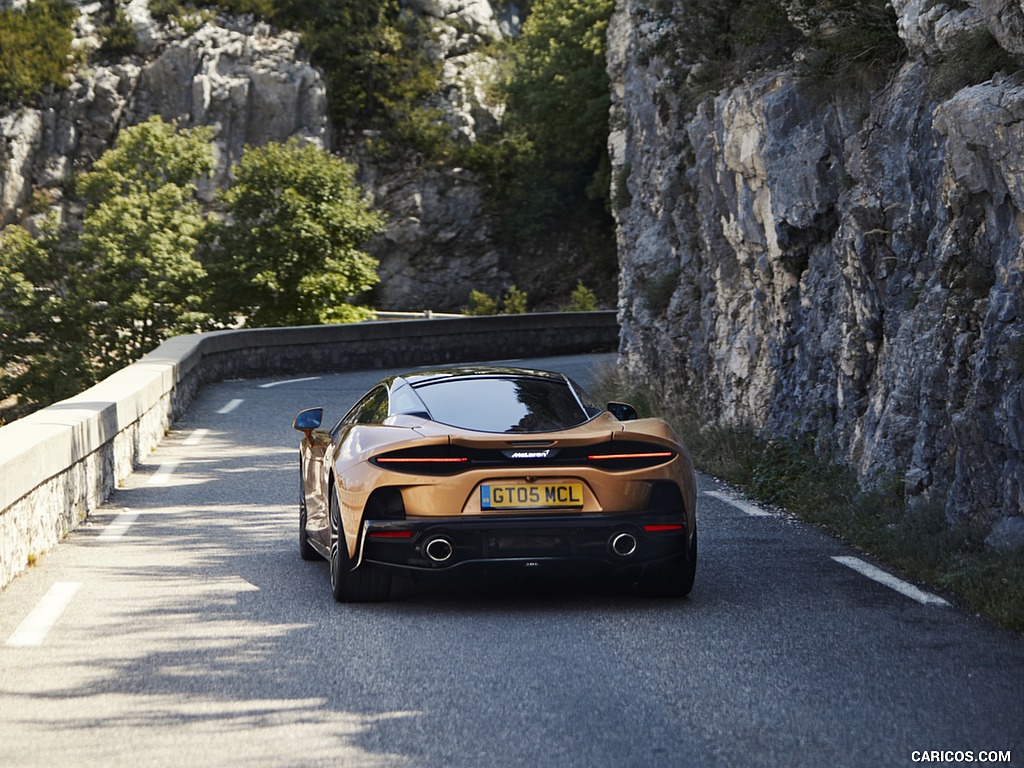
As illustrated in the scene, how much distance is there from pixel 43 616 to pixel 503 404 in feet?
8.61

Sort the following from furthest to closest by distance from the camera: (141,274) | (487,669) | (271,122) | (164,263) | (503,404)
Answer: (271,122)
(141,274)
(164,263)
(503,404)
(487,669)

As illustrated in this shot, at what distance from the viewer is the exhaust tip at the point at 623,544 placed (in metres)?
6.96

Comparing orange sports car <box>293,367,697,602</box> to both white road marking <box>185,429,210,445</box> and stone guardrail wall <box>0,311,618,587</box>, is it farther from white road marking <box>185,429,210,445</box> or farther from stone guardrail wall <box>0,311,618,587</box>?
white road marking <box>185,429,210,445</box>

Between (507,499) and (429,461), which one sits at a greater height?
(429,461)

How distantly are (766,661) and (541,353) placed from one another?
29668 mm

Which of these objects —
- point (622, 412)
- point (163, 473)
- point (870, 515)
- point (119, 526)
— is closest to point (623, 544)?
point (622, 412)

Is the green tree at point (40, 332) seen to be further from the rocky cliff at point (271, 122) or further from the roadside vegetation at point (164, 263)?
the rocky cliff at point (271, 122)

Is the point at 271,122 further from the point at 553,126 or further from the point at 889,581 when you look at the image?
the point at 889,581

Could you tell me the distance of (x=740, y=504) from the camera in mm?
11234

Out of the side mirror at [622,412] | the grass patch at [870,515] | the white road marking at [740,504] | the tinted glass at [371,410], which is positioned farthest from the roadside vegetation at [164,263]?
the side mirror at [622,412]

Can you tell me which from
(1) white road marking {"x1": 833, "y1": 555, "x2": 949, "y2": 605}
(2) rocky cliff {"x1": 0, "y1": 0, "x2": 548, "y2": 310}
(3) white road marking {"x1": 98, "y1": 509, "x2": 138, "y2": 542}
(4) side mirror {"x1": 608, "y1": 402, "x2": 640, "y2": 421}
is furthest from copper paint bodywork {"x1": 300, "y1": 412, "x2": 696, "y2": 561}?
A: (2) rocky cliff {"x1": 0, "y1": 0, "x2": 548, "y2": 310}

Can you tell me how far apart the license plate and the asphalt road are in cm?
60

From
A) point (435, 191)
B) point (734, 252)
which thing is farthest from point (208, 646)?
point (435, 191)

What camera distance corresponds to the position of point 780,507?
1107 cm
